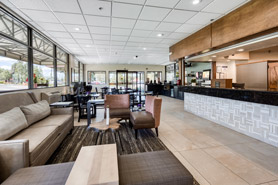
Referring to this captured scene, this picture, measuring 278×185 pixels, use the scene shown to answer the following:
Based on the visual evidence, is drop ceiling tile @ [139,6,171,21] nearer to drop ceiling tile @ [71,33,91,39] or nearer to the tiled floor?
drop ceiling tile @ [71,33,91,39]

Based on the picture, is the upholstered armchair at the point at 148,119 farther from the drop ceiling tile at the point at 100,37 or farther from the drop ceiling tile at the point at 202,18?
the drop ceiling tile at the point at 100,37

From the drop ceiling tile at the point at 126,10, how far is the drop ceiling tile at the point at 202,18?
1.55 m

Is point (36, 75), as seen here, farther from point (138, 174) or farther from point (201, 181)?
point (201, 181)

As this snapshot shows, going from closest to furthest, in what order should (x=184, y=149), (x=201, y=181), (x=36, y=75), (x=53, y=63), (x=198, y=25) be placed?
(x=201, y=181) < (x=184, y=149) < (x=198, y=25) < (x=36, y=75) < (x=53, y=63)

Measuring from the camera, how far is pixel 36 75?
449 centimetres

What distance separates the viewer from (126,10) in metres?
3.19

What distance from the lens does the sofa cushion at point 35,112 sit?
2.47 meters

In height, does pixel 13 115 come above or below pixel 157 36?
below

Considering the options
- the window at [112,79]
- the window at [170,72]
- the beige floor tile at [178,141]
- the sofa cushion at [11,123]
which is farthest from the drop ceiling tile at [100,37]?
the window at [170,72]

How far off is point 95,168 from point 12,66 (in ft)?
12.8

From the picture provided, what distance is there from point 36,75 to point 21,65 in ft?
2.62

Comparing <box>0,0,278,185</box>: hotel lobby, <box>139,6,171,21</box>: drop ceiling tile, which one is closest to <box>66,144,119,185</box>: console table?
<box>0,0,278,185</box>: hotel lobby

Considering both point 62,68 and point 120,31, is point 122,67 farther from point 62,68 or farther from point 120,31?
point 120,31

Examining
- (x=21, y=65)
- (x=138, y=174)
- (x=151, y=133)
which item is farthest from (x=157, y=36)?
(x=138, y=174)
